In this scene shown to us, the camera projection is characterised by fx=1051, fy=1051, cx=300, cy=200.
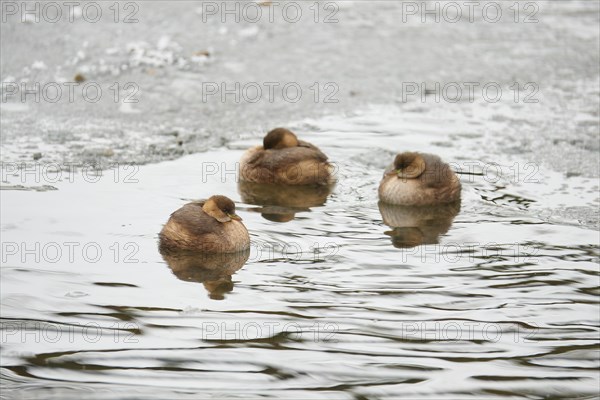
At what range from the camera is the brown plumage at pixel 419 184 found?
10727 millimetres

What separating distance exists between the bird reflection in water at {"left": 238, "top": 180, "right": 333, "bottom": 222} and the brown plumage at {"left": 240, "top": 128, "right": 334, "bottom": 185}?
76mm

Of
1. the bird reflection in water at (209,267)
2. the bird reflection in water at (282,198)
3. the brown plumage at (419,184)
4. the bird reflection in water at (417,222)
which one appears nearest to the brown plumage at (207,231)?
the bird reflection in water at (209,267)

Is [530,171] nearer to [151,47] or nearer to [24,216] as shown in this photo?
[24,216]

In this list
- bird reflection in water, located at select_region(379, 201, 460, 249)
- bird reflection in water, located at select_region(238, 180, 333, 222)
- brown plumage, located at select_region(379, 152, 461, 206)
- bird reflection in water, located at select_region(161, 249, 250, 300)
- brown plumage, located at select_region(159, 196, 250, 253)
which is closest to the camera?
bird reflection in water, located at select_region(161, 249, 250, 300)

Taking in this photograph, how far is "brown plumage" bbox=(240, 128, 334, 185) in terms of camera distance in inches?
452

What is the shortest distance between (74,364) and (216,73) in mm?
8790

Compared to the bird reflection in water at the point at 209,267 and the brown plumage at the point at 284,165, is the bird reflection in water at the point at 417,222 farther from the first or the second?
the bird reflection in water at the point at 209,267

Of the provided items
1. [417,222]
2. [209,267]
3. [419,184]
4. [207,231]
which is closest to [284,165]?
[419,184]

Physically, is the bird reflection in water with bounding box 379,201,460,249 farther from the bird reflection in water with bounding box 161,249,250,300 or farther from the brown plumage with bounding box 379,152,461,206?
the bird reflection in water with bounding box 161,249,250,300

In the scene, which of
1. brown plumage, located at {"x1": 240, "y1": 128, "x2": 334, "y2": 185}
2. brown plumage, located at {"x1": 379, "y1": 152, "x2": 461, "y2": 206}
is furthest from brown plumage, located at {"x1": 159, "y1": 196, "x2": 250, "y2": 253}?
brown plumage, located at {"x1": 240, "y1": 128, "x2": 334, "y2": 185}

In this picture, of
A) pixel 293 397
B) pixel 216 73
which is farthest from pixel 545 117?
pixel 293 397

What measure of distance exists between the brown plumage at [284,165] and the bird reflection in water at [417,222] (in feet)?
3.21

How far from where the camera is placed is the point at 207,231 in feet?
29.8

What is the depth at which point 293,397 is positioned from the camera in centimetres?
649
